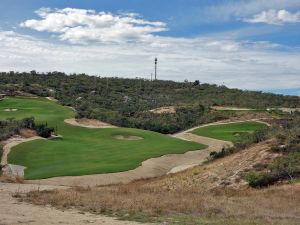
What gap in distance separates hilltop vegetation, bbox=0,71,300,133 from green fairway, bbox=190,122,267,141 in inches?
320

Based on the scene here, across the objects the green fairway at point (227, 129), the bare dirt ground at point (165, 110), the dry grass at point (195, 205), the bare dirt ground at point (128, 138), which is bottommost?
the bare dirt ground at point (128, 138)

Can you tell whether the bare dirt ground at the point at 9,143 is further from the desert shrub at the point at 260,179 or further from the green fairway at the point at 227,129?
the desert shrub at the point at 260,179

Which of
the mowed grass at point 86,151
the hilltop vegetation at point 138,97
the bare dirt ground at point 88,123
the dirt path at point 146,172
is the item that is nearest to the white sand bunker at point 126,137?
the mowed grass at point 86,151

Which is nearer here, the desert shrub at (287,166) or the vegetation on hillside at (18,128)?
the desert shrub at (287,166)

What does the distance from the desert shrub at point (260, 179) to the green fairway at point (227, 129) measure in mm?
39430

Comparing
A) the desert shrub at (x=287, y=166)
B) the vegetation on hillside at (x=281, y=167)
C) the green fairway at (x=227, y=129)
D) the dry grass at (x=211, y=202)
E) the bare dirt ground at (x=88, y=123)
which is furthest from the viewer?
the bare dirt ground at (x=88, y=123)

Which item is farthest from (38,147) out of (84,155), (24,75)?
(24,75)

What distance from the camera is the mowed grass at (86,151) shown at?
42.8 meters

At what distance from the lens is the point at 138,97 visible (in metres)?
116

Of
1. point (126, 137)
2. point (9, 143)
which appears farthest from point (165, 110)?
point (9, 143)

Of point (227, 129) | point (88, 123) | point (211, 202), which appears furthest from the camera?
point (227, 129)

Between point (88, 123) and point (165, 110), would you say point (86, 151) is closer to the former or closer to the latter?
point (88, 123)

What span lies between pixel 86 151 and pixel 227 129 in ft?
97.7

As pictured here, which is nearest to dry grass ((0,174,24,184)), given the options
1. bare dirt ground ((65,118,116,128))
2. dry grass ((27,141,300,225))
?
dry grass ((27,141,300,225))
